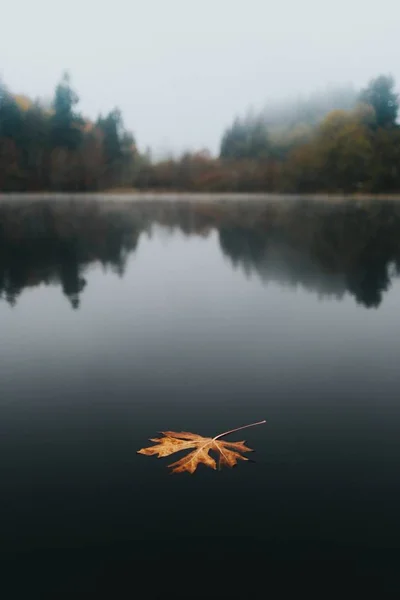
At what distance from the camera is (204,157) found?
6216 inches

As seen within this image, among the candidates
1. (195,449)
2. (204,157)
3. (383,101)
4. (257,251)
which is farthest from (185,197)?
(195,449)

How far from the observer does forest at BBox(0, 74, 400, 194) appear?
102750mm

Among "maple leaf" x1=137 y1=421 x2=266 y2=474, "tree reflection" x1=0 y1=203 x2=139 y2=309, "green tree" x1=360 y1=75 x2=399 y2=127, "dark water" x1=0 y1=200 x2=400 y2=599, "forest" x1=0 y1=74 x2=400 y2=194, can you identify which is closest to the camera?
"dark water" x1=0 y1=200 x2=400 y2=599

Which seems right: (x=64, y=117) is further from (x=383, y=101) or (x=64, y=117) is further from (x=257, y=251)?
(x=257, y=251)

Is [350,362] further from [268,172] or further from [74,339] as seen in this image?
[268,172]

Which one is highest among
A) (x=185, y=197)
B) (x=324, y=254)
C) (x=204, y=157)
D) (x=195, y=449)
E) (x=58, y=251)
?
(x=204, y=157)

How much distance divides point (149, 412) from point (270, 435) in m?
1.86

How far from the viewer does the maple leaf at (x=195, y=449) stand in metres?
7.54

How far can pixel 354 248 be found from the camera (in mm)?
31406

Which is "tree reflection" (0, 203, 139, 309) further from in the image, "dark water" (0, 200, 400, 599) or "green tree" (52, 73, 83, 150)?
"green tree" (52, 73, 83, 150)

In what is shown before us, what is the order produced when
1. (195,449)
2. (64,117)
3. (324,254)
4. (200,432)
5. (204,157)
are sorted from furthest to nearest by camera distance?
(204,157) < (64,117) < (324,254) < (200,432) < (195,449)

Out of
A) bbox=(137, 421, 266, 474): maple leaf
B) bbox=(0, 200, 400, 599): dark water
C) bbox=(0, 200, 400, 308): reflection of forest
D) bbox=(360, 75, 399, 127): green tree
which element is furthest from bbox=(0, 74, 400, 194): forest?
bbox=(137, 421, 266, 474): maple leaf

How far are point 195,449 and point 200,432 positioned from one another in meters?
0.51

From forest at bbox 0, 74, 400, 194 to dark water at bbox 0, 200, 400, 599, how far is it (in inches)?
3434
